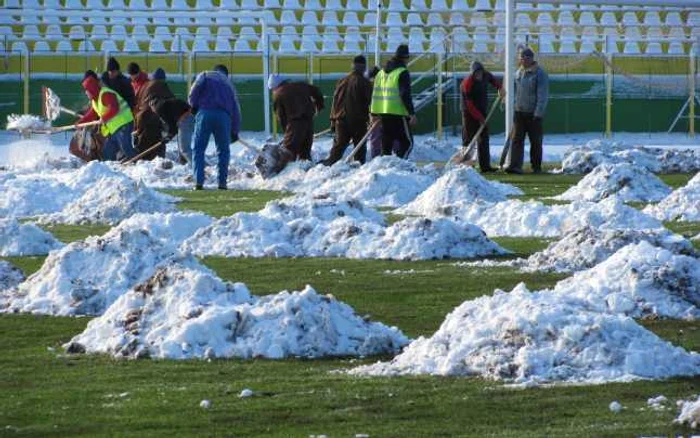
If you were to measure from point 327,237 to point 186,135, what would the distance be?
1200 cm

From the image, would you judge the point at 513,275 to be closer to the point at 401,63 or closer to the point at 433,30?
the point at 401,63

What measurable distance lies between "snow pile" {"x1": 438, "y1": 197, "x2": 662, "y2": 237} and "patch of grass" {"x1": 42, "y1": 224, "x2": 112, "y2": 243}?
3348 mm

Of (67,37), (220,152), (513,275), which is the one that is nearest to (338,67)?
(67,37)

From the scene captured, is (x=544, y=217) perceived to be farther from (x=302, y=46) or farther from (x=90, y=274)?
(x=302, y=46)

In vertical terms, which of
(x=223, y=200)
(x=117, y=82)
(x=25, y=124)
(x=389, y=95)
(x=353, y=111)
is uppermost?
(x=117, y=82)

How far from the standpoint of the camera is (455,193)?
1872 centimetres

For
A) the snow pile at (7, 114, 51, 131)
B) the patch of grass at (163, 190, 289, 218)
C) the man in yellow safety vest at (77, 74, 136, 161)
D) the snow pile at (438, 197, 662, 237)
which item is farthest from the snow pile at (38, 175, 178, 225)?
the snow pile at (7, 114, 51, 131)

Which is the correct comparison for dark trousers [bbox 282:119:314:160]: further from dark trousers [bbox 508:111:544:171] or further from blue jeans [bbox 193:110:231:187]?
dark trousers [bbox 508:111:544:171]

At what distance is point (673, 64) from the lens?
38969mm

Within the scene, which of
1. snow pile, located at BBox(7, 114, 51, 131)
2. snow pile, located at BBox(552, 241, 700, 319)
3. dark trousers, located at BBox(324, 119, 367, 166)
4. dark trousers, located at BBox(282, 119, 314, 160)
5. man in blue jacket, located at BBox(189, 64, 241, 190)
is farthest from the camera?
snow pile, located at BBox(7, 114, 51, 131)

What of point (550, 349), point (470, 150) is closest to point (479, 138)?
point (470, 150)

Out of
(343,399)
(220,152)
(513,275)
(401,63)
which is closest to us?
(343,399)

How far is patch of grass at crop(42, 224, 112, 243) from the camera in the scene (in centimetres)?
1675

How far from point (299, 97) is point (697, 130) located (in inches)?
630
